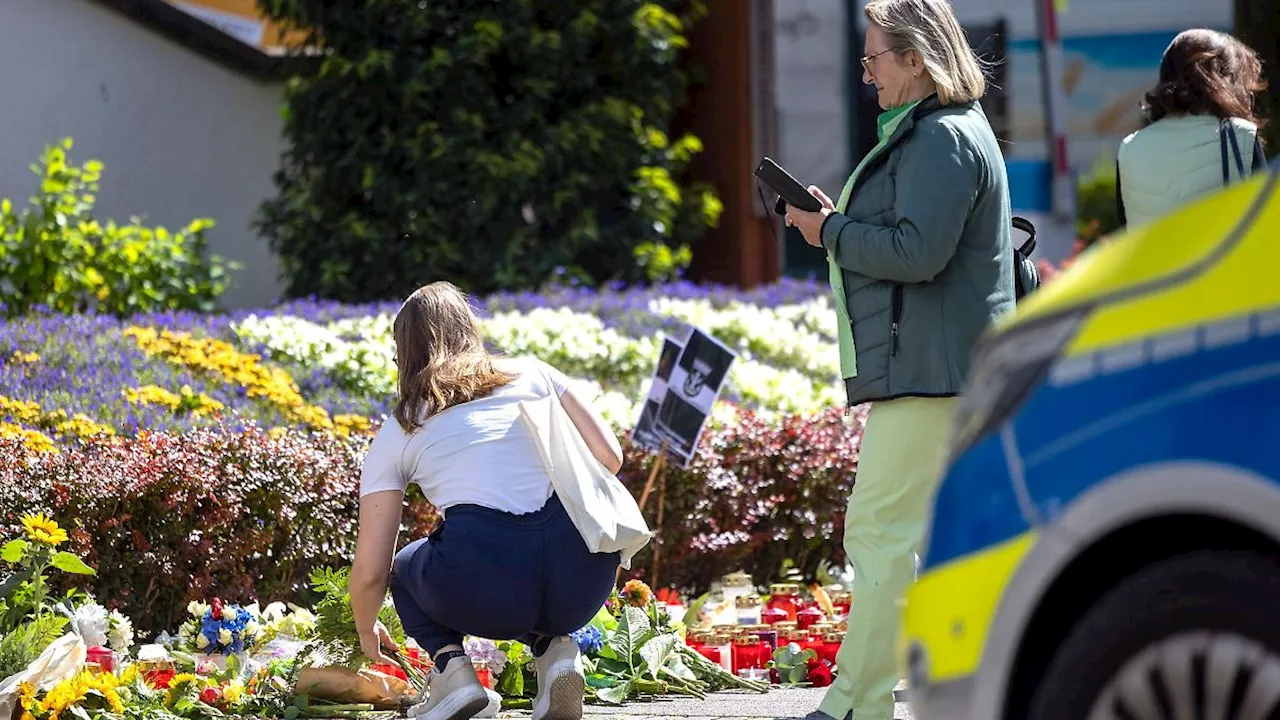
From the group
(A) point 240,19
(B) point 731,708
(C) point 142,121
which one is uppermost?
(A) point 240,19

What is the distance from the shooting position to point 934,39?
15.9 ft

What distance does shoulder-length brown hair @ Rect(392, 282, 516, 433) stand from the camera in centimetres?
516

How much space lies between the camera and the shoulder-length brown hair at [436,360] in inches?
203

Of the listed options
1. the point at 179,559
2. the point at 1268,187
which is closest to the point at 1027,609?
the point at 1268,187

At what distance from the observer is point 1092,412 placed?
2.76 m

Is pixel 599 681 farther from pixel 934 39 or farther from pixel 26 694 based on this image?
pixel 934 39

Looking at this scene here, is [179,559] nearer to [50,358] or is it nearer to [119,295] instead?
[50,358]

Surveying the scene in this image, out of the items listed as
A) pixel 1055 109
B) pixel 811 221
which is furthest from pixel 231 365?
pixel 1055 109

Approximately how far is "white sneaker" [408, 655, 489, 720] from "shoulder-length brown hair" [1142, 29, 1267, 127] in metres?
2.36

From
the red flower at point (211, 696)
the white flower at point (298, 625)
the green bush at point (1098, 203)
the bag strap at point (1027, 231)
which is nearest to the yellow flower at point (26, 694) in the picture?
the red flower at point (211, 696)

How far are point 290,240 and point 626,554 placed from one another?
25.8 feet

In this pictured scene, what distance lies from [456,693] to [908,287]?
1524mm

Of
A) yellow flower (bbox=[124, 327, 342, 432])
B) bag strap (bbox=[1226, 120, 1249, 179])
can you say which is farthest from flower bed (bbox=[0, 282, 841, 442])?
bag strap (bbox=[1226, 120, 1249, 179])

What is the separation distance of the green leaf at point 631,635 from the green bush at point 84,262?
5.28m
